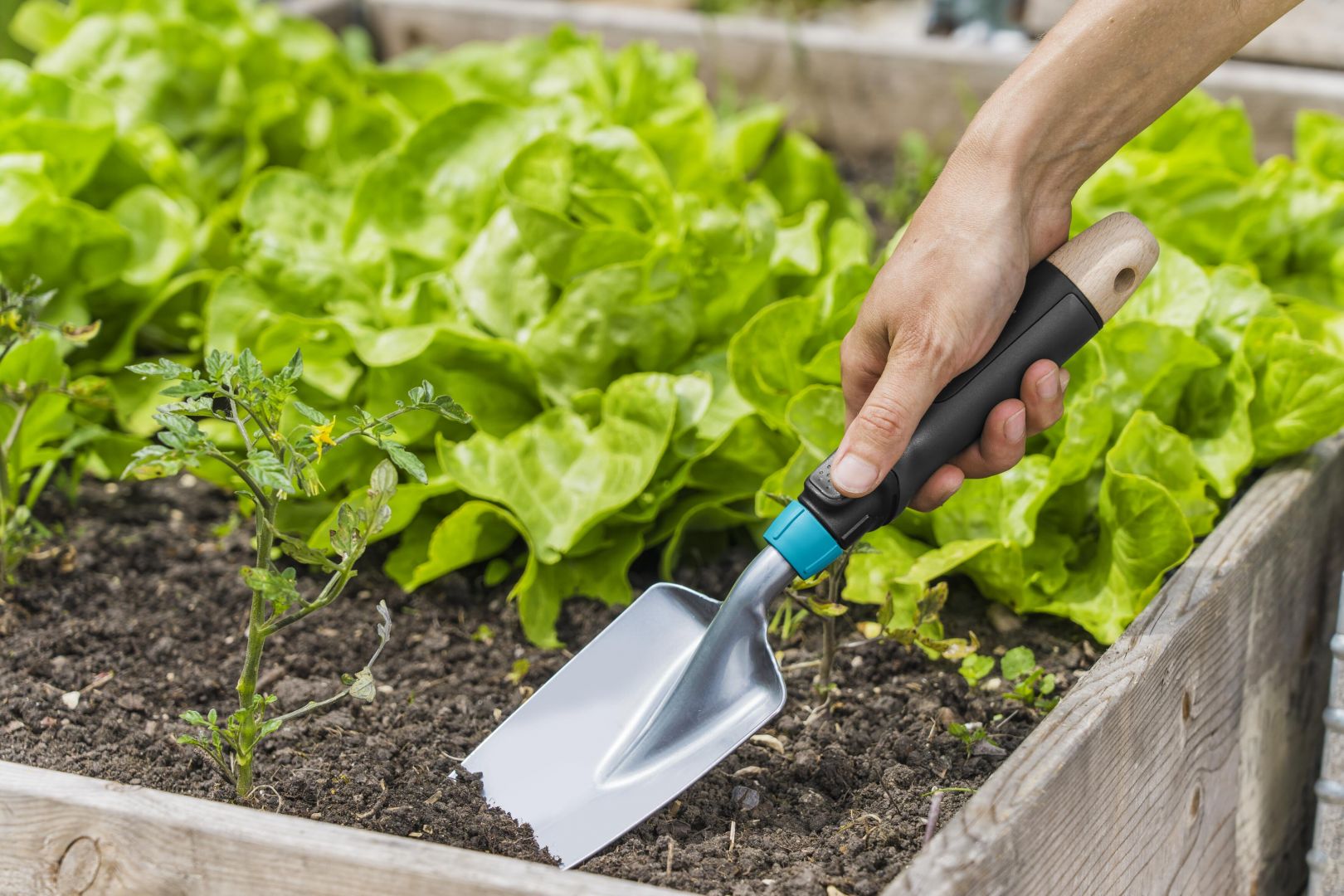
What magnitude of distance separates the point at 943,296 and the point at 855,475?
0.16 m

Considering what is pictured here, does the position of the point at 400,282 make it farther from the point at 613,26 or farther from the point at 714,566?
the point at 613,26

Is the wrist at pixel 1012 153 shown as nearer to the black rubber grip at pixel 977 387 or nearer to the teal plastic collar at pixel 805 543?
the black rubber grip at pixel 977 387

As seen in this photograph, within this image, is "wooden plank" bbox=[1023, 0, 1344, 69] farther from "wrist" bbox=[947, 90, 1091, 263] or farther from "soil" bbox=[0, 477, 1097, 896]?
"soil" bbox=[0, 477, 1097, 896]

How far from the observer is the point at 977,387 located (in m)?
1.16

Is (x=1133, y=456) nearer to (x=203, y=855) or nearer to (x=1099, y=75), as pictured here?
(x=1099, y=75)

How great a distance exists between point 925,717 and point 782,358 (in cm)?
43

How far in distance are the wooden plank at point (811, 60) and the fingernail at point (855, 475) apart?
150 cm

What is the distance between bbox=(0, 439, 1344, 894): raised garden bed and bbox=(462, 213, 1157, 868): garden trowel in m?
0.04

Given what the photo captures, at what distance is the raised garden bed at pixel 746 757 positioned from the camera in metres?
0.96

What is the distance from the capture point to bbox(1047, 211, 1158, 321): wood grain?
1.14m

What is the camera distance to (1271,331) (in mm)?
1493

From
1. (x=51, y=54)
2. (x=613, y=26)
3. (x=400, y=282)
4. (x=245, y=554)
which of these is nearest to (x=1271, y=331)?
(x=400, y=282)

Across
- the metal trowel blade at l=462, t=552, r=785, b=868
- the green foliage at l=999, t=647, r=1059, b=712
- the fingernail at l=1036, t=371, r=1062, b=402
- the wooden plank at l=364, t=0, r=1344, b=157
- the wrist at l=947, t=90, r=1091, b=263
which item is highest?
the wrist at l=947, t=90, r=1091, b=263

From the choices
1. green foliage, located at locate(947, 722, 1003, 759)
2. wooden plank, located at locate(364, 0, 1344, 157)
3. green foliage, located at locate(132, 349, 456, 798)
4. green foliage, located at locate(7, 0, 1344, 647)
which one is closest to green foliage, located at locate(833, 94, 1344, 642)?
green foliage, located at locate(7, 0, 1344, 647)
